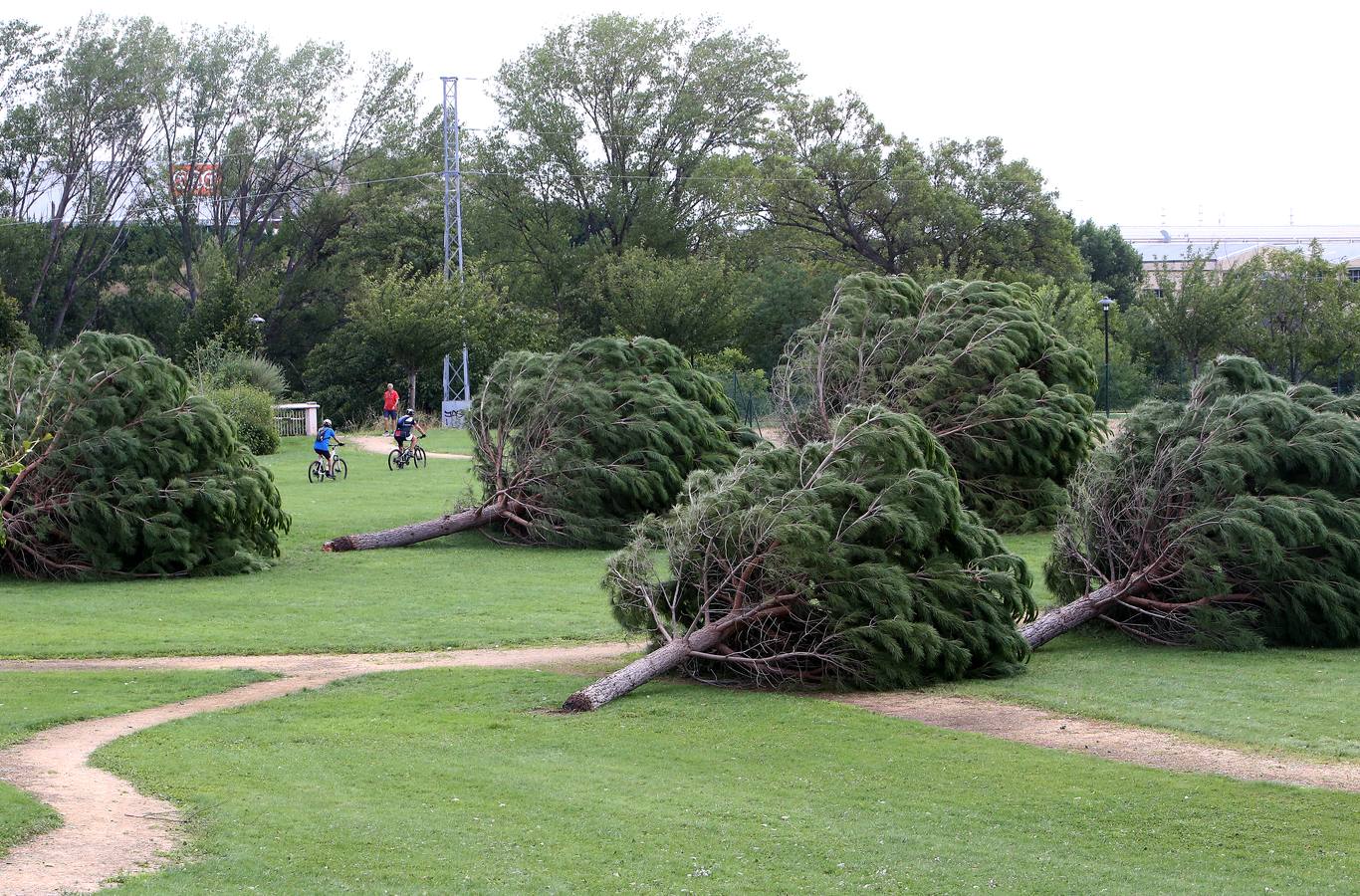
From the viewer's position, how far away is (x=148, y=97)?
68.6 metres

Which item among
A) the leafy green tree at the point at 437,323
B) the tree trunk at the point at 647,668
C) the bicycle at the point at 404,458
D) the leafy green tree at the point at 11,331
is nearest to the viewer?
the tree trunk at the point at 647,668

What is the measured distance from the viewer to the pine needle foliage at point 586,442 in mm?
26969

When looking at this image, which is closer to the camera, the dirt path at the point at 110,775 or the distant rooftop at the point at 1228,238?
the dirt path at the point at 110,775

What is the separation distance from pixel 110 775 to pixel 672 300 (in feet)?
167

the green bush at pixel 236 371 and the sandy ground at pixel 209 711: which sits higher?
the green bush at pixel 236 371

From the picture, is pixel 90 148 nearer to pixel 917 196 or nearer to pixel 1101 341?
pixel 917 196

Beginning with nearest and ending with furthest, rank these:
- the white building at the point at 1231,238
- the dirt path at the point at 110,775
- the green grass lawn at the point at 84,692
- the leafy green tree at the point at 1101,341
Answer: the dirt path at the point at 110,775, the green grass lawn at the point at 84,692, the leafy green tree at the point at 1101,341, the white building at the point at 1231,238

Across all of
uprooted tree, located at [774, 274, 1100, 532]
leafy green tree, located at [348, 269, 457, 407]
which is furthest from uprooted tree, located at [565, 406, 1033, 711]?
leafy green tree, located at [348, 269, 457, 407]

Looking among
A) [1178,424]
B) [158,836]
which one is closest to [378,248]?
[1178,424]

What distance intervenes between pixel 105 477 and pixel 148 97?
51.0 metres

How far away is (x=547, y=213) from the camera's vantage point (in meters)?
70.0

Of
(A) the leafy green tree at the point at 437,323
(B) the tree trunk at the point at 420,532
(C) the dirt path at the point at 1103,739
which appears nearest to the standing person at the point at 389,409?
(A) the leafy green tree at the point at 437,323

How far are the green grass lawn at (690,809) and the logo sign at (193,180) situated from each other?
205ft

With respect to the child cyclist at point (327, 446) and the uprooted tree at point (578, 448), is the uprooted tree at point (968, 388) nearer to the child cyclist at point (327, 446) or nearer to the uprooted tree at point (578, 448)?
the uprooted tree at point (578, 448)
